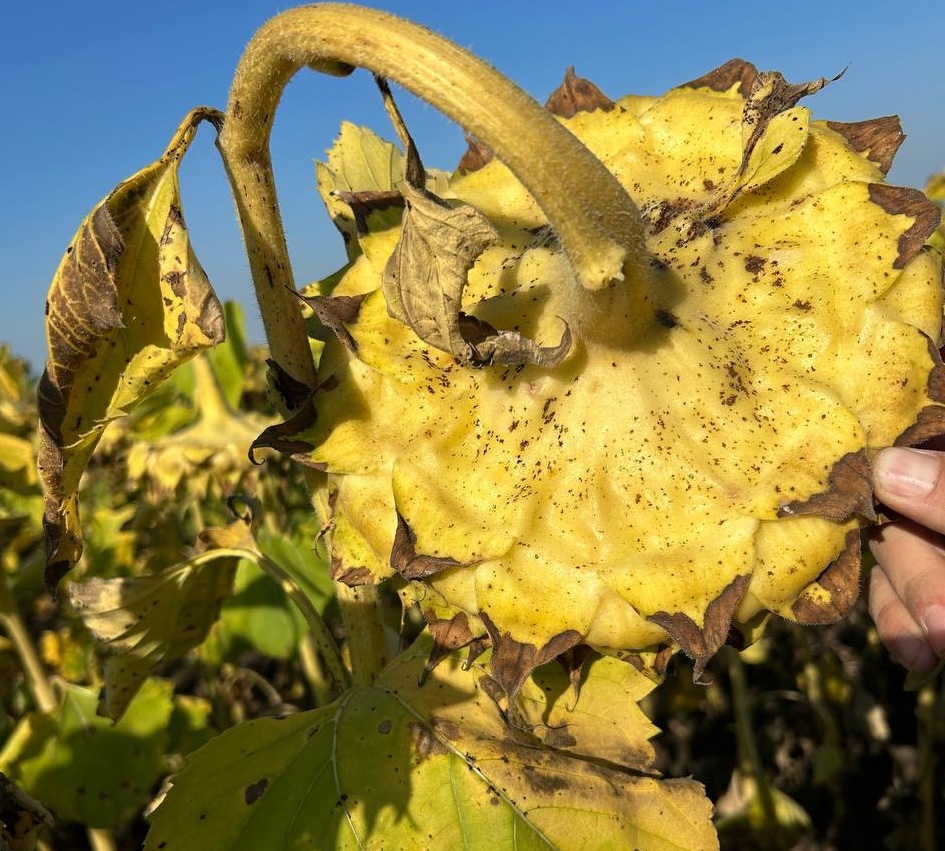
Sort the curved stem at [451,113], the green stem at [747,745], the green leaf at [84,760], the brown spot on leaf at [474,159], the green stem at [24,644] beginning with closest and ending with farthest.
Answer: the curved stem at [451,113] < the brown spot on leaf at [474,159] < the green leaf at [84,760] < the green stem at [24,644] < the green stem at [747,745]

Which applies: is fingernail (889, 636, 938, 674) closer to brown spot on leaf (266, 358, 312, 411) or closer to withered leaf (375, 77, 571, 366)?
withered leaf (375, 77, 571, 366)

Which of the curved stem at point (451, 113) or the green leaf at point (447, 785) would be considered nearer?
the curved stem at point (451, 113)

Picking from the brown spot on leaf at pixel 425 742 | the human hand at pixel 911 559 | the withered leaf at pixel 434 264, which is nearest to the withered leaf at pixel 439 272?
the withered leaf at pixel 434 264

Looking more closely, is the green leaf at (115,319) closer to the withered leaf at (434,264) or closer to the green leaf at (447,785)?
the withered leaf at (434,264)

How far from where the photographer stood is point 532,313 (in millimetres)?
1201

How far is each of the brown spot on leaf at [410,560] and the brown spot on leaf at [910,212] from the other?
65 cm

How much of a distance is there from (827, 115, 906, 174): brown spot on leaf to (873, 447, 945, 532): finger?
1.25 feet

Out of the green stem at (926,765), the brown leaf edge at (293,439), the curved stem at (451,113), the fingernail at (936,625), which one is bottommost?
the green stem at (926,765)

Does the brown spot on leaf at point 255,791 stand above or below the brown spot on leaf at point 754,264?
below

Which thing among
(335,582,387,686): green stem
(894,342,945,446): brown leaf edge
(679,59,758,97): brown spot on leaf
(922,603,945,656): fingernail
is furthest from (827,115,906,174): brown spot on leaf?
(335,582,387,686): green stem

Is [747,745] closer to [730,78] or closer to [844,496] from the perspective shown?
[844,496]

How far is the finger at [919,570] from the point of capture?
4.55ft

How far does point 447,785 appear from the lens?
1.28 meters

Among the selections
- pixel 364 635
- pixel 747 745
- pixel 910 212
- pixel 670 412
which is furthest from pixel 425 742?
pixel 747 745
